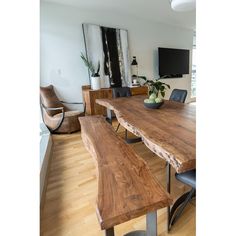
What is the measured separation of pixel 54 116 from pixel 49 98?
366 mm

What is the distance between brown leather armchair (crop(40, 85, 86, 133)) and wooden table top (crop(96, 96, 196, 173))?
170 centimetres

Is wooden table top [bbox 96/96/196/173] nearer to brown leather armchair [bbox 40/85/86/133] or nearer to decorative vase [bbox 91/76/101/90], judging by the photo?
brown leather armchair [bbox 40/85/86/133]

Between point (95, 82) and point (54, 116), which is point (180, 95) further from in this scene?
point (54, 116)

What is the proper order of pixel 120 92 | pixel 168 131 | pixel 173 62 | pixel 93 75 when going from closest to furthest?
pixel 168 131
pixel 120 92
pixel 93 75
pixel 173 62

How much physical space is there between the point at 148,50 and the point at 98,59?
1685 millimetres

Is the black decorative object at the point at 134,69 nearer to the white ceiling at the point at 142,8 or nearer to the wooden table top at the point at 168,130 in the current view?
the white ceiling at the point at 142,8

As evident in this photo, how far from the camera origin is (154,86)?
4551 millimetres

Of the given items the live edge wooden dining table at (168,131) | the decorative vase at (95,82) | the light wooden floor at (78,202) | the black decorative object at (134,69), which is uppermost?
the black decorative object at (134,69)

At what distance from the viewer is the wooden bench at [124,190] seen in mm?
845

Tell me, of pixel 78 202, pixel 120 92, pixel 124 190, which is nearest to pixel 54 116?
pixel 120 92

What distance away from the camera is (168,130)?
148 cm

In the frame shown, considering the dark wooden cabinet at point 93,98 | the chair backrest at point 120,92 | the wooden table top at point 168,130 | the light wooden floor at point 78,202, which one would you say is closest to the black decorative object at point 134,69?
the dark wooden cabinet at point 93,98
